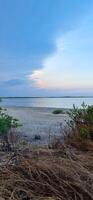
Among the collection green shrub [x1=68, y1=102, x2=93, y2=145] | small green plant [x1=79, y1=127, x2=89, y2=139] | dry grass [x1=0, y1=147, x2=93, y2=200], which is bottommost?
dry grass [x1=0, y1=147, x2=93, y2=200]

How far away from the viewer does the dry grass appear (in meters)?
3.29

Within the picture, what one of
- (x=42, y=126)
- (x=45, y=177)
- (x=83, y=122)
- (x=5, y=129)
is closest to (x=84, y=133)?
(x=83, y=122)

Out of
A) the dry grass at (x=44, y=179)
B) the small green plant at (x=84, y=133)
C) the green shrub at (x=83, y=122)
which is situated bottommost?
the dry grass at (x=44, y=179)

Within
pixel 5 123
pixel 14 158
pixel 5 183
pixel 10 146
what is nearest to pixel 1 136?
pixel 5 123

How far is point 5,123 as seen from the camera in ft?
24.1

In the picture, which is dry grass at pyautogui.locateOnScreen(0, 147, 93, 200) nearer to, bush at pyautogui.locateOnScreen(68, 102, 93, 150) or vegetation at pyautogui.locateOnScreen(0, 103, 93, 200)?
vegetation at pyautogui.locateOnScreen(0, 103, 93, 200)

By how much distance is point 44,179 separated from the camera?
11.6ft

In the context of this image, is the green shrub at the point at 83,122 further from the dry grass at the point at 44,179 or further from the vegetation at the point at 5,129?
the dry grass at the point at 44,179

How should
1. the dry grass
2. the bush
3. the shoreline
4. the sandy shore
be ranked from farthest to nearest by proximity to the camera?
the sandy shore < the shoreline < the bush < the dry grass

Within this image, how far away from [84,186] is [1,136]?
391 centimetres

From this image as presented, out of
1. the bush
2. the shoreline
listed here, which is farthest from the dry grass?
the shoreline

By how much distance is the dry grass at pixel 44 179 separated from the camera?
129 inches

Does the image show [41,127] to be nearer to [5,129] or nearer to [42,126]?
[42,126]

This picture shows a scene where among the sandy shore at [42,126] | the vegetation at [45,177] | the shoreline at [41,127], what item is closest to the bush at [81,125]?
the shoreline at [41,127]
